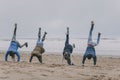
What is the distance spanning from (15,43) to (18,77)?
6720 millimetres

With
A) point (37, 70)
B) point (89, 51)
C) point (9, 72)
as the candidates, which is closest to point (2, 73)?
point (9, 72)

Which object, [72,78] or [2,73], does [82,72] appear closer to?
[72,78]

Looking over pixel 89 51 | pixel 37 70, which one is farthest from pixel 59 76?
pixel 89 51

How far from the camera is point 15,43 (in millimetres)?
19969

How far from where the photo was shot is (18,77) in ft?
43.8

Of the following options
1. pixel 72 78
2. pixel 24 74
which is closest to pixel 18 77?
pixel 24 74

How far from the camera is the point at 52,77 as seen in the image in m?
13.8

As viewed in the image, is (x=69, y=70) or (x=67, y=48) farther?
(x=67, y=48)

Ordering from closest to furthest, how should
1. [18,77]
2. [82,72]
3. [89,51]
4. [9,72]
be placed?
[18,77], [9,72], [82,72], [89,51]

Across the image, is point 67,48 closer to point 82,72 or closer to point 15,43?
point 15,43

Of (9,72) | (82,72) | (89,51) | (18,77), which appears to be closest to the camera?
(18,77)

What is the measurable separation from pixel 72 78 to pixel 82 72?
1516mm

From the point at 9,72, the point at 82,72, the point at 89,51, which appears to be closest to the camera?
the point at 9,72

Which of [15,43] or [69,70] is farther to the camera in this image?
[15,43]
